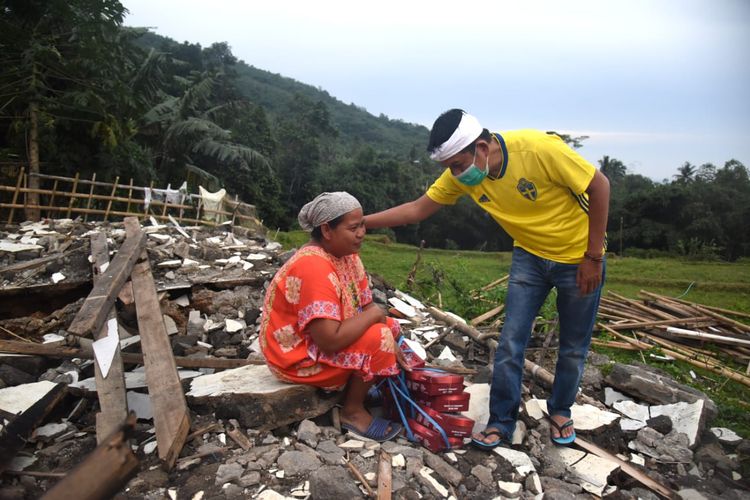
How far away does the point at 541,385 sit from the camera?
4.12 metres

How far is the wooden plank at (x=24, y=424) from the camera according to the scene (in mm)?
2498

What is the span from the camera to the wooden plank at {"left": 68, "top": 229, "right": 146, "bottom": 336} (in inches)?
140

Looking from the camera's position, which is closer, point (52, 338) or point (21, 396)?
point (21, 396)

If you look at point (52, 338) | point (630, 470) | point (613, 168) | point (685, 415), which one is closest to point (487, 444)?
point (630, 470)

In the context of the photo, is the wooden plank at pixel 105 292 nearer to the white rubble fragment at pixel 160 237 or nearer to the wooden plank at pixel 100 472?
the white rubble fragment at pixel 160 237

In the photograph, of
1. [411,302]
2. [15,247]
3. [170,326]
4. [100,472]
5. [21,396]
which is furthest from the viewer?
[15,247]

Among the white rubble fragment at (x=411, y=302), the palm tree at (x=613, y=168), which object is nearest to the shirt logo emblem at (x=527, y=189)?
the white rubble fragment at (x=411, y=302)

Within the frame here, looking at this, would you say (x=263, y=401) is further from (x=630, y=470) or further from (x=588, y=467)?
(x=630, y=470)

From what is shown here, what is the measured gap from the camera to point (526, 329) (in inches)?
116

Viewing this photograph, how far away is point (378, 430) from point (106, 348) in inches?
82.3

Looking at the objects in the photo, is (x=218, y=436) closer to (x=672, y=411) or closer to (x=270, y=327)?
(x=270, y=327)

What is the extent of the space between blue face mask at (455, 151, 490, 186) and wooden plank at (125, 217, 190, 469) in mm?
2108

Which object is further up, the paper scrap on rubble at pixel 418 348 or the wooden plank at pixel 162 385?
the paper scrap on rubble at pixel 418 348

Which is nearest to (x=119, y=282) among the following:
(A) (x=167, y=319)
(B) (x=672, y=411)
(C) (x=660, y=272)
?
(A) (x=167, y=319)
